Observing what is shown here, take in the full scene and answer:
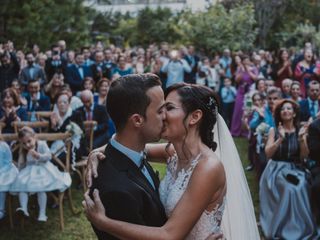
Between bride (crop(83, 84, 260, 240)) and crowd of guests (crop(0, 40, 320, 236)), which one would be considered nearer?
bride (crop(83, 84, 260, 240))

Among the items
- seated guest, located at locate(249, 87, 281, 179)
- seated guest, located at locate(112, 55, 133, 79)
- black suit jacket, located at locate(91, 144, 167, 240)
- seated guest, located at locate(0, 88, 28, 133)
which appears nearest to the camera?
black suit jacket, located at locate(91, 144, 167, 240)

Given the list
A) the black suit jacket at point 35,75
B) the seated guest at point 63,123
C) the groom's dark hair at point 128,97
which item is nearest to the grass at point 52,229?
the seated guest at point 63,123

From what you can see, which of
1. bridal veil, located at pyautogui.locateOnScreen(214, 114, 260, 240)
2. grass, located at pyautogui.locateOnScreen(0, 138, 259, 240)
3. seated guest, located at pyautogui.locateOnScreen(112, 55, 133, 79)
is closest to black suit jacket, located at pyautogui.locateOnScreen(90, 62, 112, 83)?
seated guest, located at pyautogui.locateOnScreen(112, 55, 133, 79)

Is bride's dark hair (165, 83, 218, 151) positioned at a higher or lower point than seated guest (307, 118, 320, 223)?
higher

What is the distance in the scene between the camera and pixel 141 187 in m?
2.23

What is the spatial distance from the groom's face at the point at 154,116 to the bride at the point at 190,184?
9cm

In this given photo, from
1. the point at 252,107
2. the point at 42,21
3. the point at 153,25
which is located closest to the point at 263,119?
the point at 252,107

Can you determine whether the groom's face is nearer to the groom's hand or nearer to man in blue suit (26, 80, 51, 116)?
the groom's hand

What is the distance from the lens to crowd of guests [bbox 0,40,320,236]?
5.91m

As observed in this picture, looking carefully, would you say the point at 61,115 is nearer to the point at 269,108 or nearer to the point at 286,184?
the point at 269,108

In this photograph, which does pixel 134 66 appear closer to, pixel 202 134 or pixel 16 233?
pixel 16 233

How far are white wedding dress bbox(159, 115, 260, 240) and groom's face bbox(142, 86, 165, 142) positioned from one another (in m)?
0.28

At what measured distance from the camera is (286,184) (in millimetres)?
5914

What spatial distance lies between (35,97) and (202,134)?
6.98m
